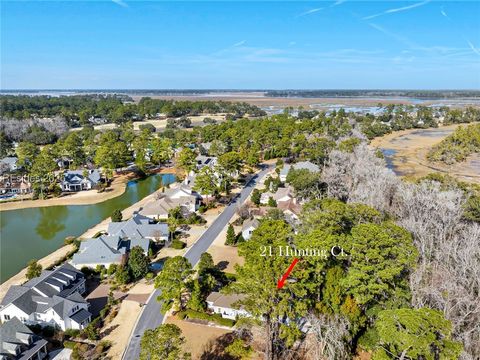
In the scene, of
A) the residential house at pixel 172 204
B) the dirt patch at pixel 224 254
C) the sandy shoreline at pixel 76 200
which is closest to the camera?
the dirt patch at pixel 224 254

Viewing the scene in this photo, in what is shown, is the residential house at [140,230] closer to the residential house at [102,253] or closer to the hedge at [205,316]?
the residential house at [102,253]

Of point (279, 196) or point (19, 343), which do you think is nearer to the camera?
point (19, 343)

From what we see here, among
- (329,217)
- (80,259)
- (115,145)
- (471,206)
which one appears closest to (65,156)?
(115,145)

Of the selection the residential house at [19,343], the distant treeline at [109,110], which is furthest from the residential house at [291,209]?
the distant treeline at [109,110]

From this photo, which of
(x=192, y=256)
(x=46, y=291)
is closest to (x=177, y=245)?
(x=192, y=256)

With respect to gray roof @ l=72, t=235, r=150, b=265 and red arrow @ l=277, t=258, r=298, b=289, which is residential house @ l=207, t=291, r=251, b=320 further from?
gray roof @ l=72, t=235, r=150, b=265

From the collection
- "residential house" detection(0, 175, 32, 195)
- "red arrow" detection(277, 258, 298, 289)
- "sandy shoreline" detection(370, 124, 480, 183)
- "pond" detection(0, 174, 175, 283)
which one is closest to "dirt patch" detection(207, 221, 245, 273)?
"red arrow" detection(277, 258, 298, 289)

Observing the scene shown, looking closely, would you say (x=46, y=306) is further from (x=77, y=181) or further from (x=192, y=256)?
(x=77, y=181)

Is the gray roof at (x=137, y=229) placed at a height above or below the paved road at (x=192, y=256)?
above
